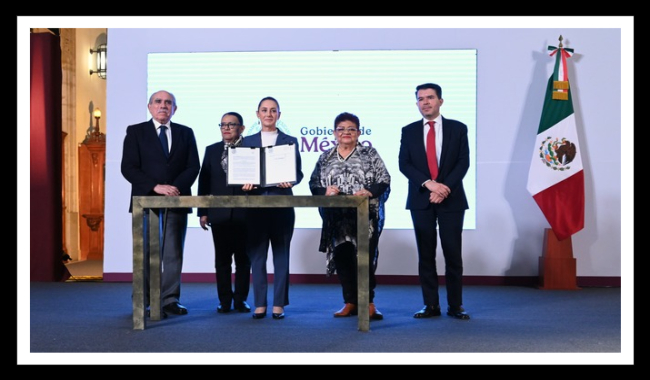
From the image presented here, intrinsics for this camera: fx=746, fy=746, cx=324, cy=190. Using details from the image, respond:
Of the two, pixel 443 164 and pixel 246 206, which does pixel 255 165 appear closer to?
pixel 246 206

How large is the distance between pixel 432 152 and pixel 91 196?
6.58 meters

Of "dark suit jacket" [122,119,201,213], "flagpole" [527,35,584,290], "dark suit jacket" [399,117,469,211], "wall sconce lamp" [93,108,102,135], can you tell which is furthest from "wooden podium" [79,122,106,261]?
"dark suit jacket" [399,117,469,211]

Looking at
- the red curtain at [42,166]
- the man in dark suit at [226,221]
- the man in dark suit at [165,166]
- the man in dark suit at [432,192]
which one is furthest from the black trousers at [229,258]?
the red curtain at [42,166]

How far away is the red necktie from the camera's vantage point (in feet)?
14.4

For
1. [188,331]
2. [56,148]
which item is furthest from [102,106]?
[188,331]

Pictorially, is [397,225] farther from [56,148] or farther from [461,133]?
[56,148]

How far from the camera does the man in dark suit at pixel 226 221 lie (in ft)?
14.9

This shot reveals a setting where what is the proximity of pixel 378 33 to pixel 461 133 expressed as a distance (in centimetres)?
225

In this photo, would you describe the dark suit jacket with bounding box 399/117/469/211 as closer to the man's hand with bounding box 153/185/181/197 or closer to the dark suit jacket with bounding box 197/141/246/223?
the dark suit jacket with bounding box 197/141/246/223

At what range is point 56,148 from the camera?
269 inches

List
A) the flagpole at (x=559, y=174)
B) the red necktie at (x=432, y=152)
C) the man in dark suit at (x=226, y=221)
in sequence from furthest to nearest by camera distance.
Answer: the flagpole at (x=559, y=174), the man in dark suit at (x=226, y=221), the red necktie at (x=432, y=152)

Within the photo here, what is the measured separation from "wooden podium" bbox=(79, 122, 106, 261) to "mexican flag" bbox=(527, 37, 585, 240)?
5.96 metres

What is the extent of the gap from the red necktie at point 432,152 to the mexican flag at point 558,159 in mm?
1927

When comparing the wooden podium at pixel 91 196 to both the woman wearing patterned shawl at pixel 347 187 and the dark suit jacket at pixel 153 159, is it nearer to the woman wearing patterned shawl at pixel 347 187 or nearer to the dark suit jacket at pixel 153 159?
the dark suit jacket at pixel 153 159
